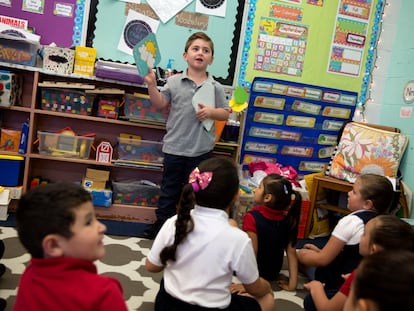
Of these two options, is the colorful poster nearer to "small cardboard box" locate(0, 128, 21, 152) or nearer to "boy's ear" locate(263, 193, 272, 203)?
"boy's ear" locate(263, 193, 272, 203)

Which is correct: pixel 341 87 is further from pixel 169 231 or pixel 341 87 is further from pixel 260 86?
pixel 169 231

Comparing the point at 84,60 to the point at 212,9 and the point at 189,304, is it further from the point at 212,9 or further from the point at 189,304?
the point at 189,304

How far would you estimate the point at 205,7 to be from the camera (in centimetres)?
325

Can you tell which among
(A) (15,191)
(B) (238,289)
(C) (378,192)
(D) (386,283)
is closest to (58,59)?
(A) (15,191)

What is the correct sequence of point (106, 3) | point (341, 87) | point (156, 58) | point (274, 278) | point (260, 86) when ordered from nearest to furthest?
point (274, 278) < point (156, 58) < point (106, 3) < point (260, 86) < point (341, 87)

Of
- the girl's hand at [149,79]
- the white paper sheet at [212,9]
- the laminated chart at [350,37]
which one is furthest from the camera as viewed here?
the laminated chart at [350,37]

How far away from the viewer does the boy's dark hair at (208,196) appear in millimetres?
1312

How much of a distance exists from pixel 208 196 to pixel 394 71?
2860 mm

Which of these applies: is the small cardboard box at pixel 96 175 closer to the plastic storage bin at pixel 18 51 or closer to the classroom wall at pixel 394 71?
the plastic storage bin at pixel 18 51

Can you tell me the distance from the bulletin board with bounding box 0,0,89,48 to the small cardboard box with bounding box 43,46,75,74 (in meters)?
0.28

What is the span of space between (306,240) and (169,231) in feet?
6.71

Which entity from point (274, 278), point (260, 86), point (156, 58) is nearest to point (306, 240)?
point (274, 278)

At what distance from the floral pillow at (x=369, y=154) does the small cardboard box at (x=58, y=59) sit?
2.12m

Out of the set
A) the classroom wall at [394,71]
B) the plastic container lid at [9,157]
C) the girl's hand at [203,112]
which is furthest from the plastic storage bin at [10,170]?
the classroom wall at [394,71]
